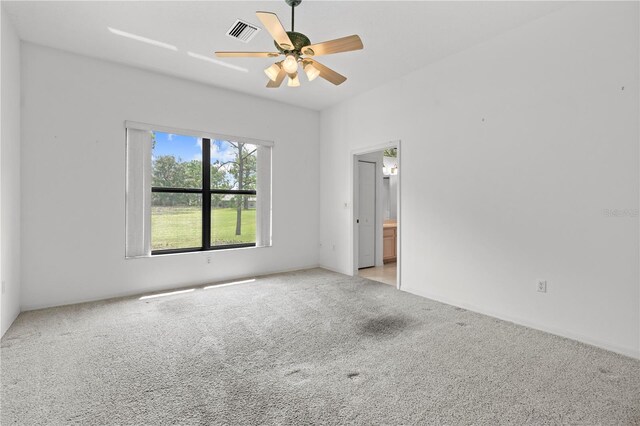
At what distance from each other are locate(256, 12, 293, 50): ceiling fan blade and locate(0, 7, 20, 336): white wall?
8.45 ft

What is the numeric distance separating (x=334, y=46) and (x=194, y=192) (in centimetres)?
319

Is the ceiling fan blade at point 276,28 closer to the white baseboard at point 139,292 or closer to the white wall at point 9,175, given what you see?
the white wall at point 9,175

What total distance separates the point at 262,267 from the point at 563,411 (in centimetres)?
427

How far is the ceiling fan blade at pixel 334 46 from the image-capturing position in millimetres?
2414

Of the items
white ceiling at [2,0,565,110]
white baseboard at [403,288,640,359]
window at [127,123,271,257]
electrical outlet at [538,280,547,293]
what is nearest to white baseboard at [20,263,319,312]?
window at [127,123,271,257]

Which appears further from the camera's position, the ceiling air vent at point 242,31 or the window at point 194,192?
the window at point 194,192

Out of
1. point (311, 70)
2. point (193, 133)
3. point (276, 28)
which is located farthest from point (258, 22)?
point (193, 133)

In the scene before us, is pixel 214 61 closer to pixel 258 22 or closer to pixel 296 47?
pixel 258 22

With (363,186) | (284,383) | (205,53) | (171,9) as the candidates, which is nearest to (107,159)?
(205,53)

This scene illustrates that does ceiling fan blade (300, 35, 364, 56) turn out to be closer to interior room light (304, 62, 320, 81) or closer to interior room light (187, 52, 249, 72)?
interior room light (304, 62, 320, 81)

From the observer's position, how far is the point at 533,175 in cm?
308

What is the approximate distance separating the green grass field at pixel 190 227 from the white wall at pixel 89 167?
261 millimetres

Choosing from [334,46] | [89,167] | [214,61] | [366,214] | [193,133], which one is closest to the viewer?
[334,46]

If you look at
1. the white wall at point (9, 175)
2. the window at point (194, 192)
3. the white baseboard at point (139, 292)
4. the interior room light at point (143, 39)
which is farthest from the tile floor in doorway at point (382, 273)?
the white wall at point (9, 175)
